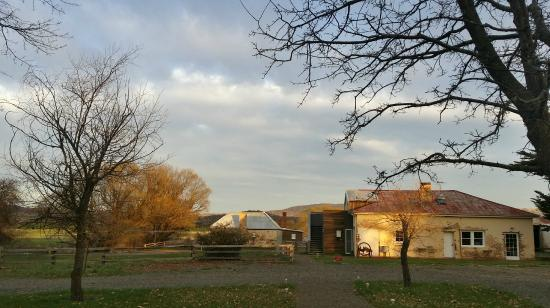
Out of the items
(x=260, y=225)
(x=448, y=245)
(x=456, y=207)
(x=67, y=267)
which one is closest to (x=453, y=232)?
(x=448, y=245)

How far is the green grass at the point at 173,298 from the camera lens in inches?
473

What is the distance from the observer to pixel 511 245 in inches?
1479

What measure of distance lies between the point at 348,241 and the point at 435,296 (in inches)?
1101

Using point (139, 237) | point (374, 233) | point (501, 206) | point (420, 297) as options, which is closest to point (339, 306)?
point (420, 297)

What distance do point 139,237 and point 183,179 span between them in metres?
13.5

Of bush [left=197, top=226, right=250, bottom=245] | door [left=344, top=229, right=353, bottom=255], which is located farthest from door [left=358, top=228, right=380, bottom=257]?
bush [left=197, top=226, right=250, bottom=245]

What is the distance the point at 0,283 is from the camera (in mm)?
18781

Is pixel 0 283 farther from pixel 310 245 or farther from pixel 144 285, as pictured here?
pixel 310 245

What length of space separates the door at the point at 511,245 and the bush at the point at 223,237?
768 inches

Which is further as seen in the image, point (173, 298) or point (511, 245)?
point (511, 245)

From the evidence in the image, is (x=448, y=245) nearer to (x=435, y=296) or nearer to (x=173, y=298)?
(x=435, y=296)

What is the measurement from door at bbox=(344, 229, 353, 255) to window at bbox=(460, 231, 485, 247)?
27.5 ft

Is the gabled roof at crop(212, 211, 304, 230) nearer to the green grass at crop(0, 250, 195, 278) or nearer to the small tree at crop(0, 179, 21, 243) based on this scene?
the small tree at crop(0, 179, 21, 243)

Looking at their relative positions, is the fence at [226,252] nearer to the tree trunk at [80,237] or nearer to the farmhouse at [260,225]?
the tree trunk at [80,237]
